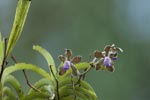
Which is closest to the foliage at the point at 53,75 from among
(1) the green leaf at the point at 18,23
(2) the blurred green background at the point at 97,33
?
(1) the green leaf at the point at 18,23

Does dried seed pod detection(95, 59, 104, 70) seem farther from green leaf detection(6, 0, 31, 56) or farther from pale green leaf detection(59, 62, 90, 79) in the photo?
green leaf detection(6, 0, 31, 56)

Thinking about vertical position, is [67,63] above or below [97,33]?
below

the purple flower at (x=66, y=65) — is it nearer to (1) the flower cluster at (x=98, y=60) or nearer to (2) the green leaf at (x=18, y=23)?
(1) the flower cluster at (x=98, y=60)

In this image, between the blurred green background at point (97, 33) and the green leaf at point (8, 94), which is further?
the blurred green background at point (97, 33)

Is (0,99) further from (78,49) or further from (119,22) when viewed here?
(119,22)

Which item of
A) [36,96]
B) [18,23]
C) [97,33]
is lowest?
[36,96]

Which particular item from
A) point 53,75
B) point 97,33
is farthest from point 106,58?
point 97,33

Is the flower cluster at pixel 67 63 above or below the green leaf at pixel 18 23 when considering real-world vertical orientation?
below

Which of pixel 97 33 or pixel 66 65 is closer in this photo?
pixel 66 65

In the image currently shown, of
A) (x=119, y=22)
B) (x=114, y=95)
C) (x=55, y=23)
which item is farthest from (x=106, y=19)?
(x=114, y=95)

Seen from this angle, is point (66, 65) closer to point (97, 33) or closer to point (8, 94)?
point (8, 94)
